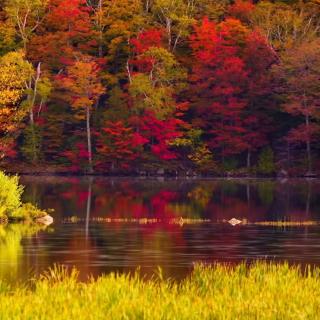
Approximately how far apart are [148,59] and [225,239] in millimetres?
62505

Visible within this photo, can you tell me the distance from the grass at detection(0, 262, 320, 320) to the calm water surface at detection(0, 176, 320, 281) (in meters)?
6.44

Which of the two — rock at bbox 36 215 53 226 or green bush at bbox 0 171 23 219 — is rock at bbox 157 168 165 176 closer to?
rock at bbox 36 215 53 226

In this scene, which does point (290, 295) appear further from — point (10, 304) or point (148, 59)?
point (148, 59)

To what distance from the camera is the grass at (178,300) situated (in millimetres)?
17141

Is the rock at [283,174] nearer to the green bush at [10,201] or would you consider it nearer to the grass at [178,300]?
the green bush at [10,201]

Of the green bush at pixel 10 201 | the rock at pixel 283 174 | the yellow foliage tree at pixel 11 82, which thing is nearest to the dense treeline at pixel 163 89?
the yellow foliage tree at pixel 11 82

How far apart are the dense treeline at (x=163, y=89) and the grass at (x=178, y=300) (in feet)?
243

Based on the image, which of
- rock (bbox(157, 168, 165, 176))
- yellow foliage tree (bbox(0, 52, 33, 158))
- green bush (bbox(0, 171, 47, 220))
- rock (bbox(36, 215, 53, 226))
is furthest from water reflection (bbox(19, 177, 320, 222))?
rock (bbox(157, 168, 165, 176))

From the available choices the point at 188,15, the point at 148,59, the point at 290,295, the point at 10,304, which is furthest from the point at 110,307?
the point at 188,15

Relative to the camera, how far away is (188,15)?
4232 inches

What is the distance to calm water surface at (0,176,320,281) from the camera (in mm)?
31109

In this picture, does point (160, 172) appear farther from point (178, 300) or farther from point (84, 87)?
point (178, 300)

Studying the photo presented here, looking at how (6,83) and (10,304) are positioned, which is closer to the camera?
(10,304)

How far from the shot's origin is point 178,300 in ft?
61.8
